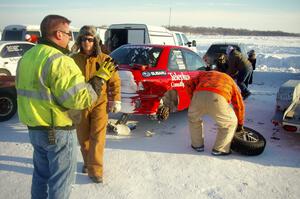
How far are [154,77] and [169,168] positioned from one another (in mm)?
1855

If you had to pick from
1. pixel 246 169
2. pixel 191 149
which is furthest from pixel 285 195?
pixel 191 149

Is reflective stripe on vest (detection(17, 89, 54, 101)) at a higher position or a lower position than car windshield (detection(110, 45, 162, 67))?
higher

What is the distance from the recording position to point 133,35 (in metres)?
12.5

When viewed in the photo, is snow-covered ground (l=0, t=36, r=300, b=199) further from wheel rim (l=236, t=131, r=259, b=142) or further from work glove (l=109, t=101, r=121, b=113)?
work glove (l=109, t=101, r=121, b=113)

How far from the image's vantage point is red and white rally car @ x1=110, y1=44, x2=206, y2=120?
554 centimetres

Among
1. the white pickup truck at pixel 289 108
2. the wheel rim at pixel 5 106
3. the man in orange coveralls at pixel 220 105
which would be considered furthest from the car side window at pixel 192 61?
the wheel rim at pixel 5 106

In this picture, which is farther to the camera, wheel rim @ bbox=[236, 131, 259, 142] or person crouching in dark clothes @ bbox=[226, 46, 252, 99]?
person crouching in dark clothes @ bbox=[226, 46, 252, 99]

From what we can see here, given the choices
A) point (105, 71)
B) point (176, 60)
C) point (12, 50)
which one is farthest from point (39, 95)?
point (12, 50)

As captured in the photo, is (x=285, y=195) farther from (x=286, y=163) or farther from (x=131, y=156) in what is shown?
(x=131, y=156)

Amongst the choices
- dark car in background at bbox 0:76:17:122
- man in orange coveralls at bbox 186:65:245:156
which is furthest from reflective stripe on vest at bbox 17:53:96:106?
dark car in background at bbox 0:76:17:122

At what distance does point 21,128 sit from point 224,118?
3961 mm

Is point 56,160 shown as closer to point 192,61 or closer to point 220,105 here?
point 220,105

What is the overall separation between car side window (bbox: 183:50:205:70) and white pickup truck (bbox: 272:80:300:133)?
1857mm

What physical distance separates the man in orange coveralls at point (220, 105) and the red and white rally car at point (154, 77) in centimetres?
86
